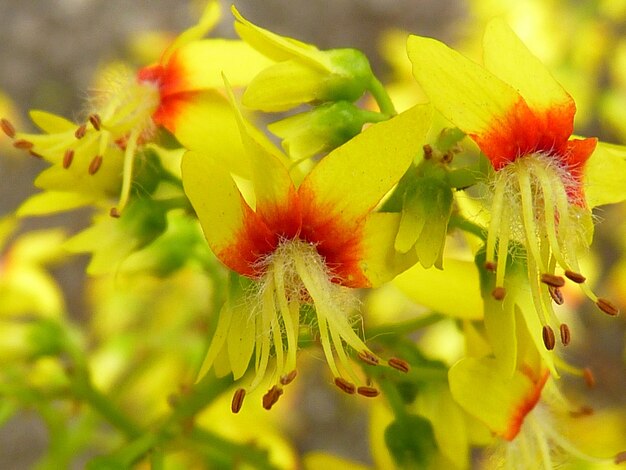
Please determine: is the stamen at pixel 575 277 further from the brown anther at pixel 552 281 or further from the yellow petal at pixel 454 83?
the yellow petal at pixel 454 83

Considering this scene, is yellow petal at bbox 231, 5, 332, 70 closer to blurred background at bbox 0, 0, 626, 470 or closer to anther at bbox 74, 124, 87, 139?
anther at bbox 74, 124, 87, 139

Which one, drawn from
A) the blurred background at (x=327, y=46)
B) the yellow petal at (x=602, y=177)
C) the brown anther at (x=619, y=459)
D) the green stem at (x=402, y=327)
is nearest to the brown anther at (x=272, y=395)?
the green stem at (x=402, y=327)

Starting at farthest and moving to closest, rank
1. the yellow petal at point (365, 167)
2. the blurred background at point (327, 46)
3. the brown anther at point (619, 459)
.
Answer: the blurred background at point (327, 46) < the brown anther at point (619, 459) < the yellow petal at point (365, 167)

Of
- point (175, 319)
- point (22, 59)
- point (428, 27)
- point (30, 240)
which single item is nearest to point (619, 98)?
point (175, 319)

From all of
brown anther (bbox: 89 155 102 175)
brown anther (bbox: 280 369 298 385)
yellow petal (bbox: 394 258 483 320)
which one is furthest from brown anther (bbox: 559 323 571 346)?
brown anther (bbox: 89 155 102 175)

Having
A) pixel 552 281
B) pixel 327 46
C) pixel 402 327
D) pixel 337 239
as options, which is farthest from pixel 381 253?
pixel 327 46

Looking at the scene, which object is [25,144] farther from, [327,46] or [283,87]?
[327,46]

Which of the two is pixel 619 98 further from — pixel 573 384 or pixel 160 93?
pixel 160 93
